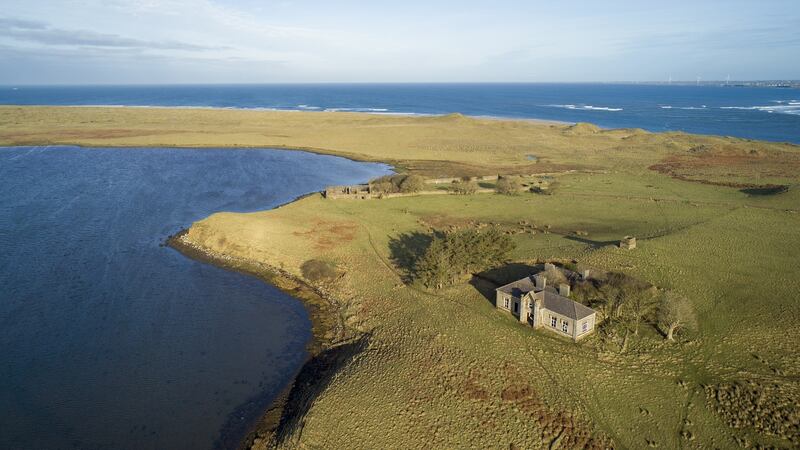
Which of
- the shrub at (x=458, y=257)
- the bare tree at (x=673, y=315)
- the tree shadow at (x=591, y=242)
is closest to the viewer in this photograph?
the bare tree at (x=673, y=315)

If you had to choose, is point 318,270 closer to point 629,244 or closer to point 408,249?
point 408,249

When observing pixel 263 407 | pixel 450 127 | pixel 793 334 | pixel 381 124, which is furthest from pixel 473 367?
pixel 381 124

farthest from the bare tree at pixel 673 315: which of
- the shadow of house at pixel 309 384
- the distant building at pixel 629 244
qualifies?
the shadow of house at pixel 309 384

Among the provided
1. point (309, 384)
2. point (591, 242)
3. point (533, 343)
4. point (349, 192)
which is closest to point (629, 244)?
point (591, 242)

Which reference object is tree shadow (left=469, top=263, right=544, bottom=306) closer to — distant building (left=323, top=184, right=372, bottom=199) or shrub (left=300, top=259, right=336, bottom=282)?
shrub (left=300, top=259, right=336, bottom=282)

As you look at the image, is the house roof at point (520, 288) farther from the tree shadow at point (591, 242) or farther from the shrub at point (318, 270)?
the shrub at point (318, 270)

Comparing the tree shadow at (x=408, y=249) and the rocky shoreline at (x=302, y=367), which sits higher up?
the tree shadow at (x=408, y=249)
